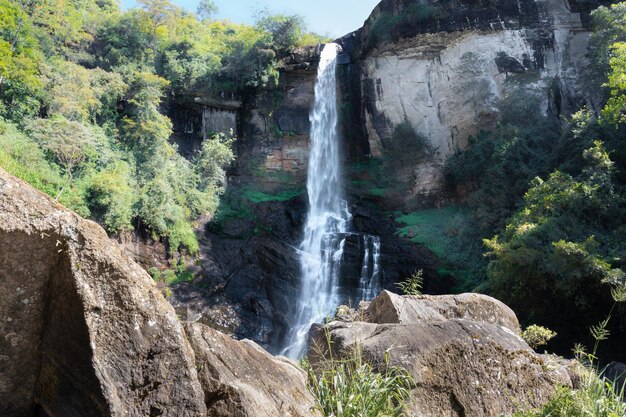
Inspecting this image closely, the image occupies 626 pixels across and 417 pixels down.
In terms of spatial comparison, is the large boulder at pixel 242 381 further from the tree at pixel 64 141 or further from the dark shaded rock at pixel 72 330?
the tree at pixel 64 141

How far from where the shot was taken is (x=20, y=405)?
290 cm

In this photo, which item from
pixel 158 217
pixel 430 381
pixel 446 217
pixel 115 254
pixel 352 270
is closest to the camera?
pixel 115 254

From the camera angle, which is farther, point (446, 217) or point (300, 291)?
point (446, 217)

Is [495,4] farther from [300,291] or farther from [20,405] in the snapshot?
[20,405]

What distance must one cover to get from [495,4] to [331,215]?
11942mm

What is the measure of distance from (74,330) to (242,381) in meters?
1.19

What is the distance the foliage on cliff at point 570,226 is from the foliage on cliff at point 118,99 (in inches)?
444

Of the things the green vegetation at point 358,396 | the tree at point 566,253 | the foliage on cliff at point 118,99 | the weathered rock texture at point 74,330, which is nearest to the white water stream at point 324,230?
the foliage on cliff at point 118,99

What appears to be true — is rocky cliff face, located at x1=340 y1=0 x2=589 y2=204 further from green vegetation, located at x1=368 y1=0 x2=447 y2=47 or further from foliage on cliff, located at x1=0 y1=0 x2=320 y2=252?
foliage on cliff, located at x1=0 y1=0 x2=320 y2=252

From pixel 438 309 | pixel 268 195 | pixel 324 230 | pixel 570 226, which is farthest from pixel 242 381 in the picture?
pixel 268 195

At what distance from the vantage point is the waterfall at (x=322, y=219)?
56.3 ft

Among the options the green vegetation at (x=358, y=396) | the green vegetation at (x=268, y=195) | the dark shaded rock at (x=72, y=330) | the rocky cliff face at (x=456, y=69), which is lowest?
the green vegetation at (x=268, y=195)

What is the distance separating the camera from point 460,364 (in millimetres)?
4145

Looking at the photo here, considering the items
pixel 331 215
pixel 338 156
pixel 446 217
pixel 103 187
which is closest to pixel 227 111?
pixel 338 156
